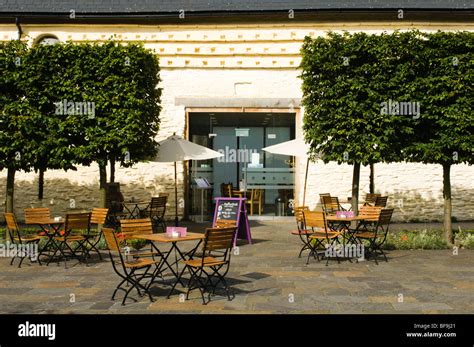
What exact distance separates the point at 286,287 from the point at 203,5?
13.1 metres

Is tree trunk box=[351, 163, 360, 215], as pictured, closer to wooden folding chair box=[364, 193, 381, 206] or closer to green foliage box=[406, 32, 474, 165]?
green foliage box=[406, 32, 474, 165]

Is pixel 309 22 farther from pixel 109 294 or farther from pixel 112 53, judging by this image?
pixel 109 294

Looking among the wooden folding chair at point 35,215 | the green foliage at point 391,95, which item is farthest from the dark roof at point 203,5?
the wooden folding chair at point 35,215

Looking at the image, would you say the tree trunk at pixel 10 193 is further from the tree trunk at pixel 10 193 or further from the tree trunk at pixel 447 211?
the tree trunk at pixel 447 211

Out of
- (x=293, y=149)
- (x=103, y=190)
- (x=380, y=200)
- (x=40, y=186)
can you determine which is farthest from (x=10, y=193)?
(x=380, y=200)

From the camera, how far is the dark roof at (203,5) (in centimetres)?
1881

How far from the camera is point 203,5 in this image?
19.4 metres

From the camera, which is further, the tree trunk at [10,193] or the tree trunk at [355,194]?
the tree trunk at [10,193]
